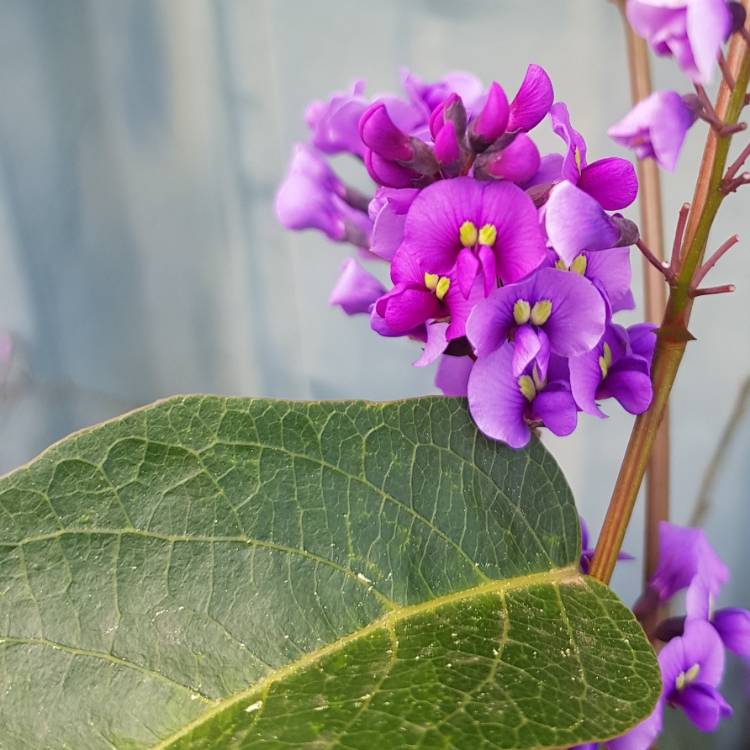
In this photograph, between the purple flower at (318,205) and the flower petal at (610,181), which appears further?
the purple flower at (318,205)

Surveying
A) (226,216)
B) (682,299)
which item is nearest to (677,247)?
(682,299)

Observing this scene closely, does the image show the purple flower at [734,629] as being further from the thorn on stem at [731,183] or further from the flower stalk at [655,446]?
the thorn on stem at [731,183]

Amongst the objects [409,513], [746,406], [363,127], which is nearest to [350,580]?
[409,513]

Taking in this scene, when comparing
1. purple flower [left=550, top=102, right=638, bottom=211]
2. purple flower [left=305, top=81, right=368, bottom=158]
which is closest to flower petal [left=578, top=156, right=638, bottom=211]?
purple flower [left=550, top=102, right=638, bottom=211]

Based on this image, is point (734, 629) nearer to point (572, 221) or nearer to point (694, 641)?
point (694, 641)

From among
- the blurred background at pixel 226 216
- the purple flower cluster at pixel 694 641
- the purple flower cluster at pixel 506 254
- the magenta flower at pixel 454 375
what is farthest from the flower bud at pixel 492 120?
the blurred background at pixel 226 216

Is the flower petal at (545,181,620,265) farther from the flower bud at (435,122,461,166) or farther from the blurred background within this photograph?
the blurred background
